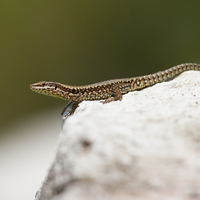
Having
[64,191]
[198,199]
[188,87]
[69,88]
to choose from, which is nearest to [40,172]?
[69,88]

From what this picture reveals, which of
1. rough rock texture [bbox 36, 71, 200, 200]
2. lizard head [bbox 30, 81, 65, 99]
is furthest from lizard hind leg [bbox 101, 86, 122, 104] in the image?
rough rock texture [bbox 36, 71, 200, 200]

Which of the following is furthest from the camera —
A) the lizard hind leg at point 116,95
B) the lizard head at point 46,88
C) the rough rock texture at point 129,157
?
the lizard head at point 46,88

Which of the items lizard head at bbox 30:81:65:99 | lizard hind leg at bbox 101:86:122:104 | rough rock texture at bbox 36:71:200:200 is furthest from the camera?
lizard head at bbox 30:81:65:99

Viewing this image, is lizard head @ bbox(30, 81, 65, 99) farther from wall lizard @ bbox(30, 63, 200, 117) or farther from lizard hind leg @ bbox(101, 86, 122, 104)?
lizard hind leg @ bbox(101, 86, 122, 104)

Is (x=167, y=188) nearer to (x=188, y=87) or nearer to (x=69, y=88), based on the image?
(x=188, y=87)

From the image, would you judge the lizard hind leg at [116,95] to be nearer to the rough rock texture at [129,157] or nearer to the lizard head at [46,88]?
the lizard head at [46,88]

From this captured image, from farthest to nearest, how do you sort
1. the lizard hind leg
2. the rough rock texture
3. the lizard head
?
the lizard head < the lizard hind leg < the rough rock texture

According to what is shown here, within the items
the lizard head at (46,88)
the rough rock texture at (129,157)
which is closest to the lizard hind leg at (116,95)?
the lizard head at (46,88)

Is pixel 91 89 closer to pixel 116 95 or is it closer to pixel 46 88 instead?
pixel 116 95

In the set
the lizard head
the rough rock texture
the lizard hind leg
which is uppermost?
the lizard head
